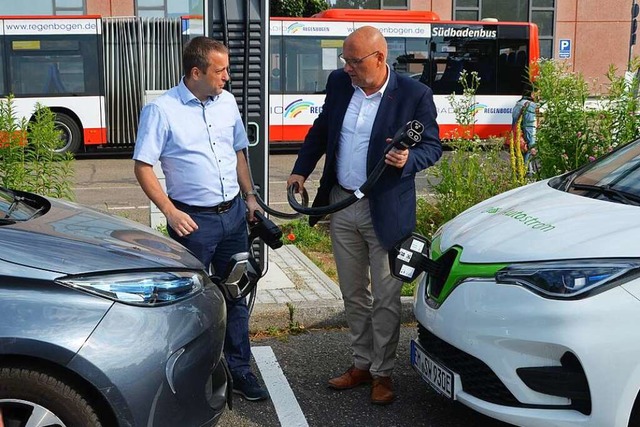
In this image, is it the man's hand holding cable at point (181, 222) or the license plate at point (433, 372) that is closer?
the license plate at point (433, 372)

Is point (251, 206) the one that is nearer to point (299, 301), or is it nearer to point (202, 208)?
point (202, 208)

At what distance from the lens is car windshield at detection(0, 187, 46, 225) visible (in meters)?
3.16

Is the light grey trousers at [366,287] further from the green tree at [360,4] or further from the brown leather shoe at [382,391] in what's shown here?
the green tree at [360,4]

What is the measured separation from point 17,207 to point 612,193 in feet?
8.98

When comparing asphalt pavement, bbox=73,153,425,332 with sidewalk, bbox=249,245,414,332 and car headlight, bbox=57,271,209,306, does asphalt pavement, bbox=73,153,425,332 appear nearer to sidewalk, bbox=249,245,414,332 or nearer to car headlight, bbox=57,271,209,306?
sidewalk, bbox=249,245,414,332

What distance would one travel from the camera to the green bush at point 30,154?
6.00m

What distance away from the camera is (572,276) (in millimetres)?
2934

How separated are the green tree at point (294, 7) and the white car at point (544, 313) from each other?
52.8 ft

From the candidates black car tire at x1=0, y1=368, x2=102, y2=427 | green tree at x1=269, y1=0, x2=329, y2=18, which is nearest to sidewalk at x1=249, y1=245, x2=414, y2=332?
black car tire at x1=0, y1=368, x2=102, y2=427

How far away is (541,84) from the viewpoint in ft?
21.3

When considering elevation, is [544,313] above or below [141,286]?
below

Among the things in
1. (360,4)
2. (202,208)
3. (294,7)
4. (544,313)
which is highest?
(360,4)

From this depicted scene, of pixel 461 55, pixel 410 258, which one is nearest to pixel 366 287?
pixel 410 258

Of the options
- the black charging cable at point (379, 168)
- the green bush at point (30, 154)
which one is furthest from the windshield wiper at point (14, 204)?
the green bush at point (30, 154)
